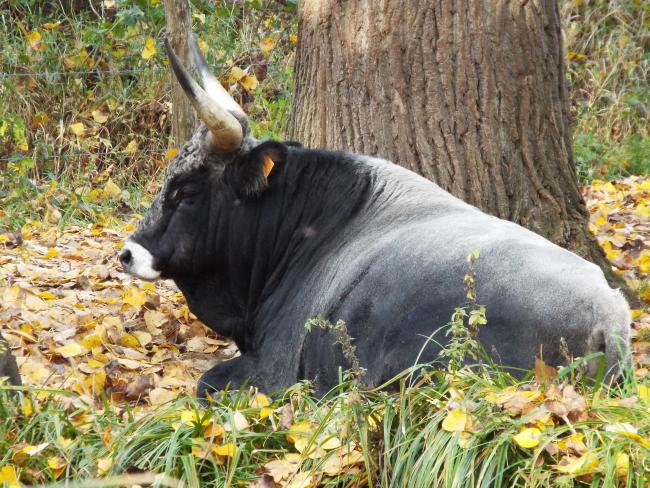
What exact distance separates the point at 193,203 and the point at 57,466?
83.7 inches

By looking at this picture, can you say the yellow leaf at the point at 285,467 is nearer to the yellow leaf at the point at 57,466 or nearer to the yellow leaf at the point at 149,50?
the yellow leaf at the point at 57,466

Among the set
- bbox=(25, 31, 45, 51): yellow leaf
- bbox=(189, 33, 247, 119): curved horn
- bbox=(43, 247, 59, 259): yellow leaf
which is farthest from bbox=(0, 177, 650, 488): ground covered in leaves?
bbox=(25, 31, 45, 51): yellow leaf

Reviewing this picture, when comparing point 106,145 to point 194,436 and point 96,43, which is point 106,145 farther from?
point 194,436

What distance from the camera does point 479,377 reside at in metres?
3.27

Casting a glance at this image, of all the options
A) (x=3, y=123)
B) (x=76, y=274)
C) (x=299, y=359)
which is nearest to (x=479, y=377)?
(x=299, y=359)

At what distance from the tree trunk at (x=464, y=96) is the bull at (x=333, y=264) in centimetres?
62

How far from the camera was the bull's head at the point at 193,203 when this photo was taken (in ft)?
16.4

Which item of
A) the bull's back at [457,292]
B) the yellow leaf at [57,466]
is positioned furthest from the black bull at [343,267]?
the yellow leaf at [57,466]

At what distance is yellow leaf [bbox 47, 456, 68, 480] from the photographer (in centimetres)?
321

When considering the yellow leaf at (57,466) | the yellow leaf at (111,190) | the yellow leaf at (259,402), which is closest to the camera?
the yellow leaf at (57,466)

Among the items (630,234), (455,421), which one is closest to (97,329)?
(455,421)

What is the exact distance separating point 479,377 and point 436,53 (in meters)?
2.57

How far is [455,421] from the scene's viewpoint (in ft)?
9.68

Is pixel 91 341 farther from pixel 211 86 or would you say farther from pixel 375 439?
pixel 375 439
